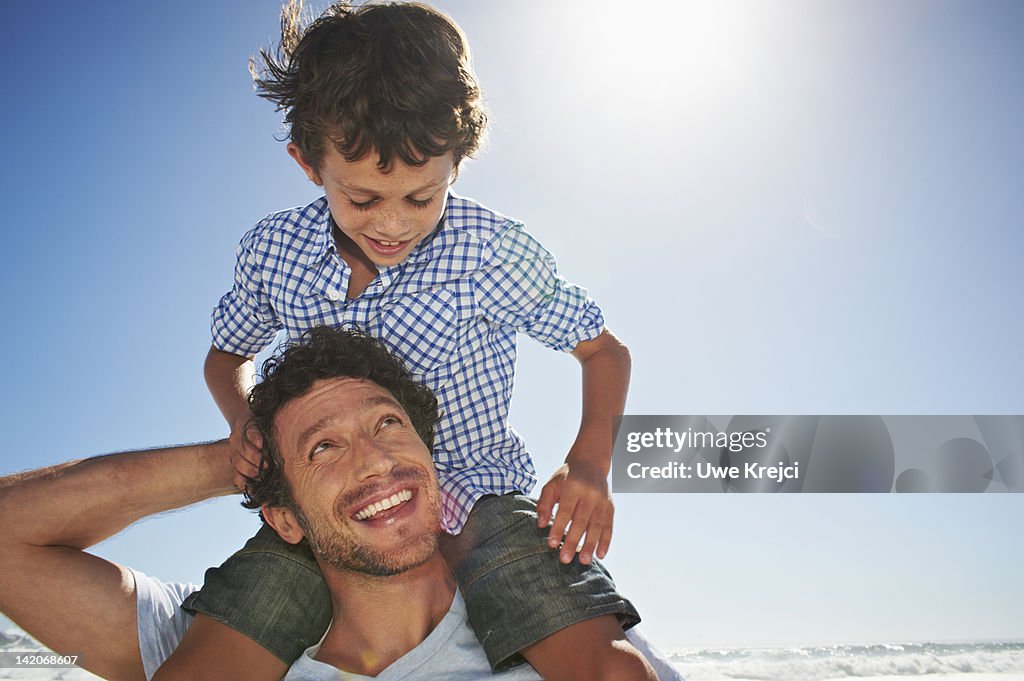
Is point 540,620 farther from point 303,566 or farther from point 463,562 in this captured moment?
point 303,566

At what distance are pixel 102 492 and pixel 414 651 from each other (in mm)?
1262

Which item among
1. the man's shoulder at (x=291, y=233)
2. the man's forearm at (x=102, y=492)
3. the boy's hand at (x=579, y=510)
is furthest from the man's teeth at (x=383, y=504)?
the man's shoulder at (x=291, y=233)

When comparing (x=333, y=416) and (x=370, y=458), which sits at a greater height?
(x=333, y=416)

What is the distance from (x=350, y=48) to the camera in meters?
3.14

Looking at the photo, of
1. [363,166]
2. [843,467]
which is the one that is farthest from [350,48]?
[843,467]

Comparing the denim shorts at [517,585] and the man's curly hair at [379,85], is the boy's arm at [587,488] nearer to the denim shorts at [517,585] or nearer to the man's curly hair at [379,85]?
the denim shorts at [517,585]

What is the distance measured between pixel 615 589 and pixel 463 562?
0.53 m

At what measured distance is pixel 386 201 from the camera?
283 cm

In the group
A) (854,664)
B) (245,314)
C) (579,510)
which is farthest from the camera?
(854,664)

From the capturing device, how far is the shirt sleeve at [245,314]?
10.7 feet

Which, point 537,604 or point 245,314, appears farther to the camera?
point 245,314

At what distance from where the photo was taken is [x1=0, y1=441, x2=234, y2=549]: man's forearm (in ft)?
9.54

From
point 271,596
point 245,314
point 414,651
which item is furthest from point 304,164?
point 414,651

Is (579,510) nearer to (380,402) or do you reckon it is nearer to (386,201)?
(380,402)
